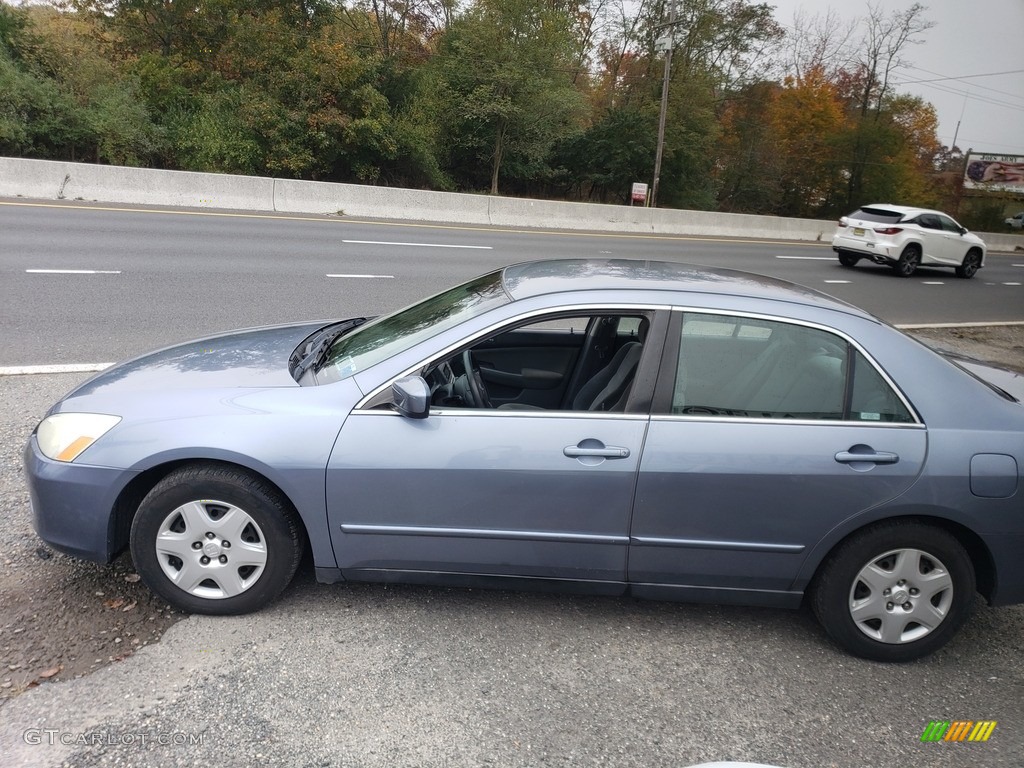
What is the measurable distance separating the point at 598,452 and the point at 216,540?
1.56 meters

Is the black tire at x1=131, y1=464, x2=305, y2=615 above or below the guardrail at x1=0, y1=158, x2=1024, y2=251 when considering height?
below

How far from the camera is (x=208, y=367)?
3545 mm

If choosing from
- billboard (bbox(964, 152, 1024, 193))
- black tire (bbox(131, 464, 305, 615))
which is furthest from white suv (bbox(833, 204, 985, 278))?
billboard (bbox(964, 152, 1024, 193))

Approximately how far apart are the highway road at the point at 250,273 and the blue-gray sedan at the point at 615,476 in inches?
152

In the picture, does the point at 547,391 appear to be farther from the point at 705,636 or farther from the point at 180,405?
the point at 180,405

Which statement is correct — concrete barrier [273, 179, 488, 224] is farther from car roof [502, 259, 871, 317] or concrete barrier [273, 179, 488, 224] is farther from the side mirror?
the side mirror

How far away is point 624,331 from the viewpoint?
13.2ft

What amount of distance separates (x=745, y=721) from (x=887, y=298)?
13.1 metres

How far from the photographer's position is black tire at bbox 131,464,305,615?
310 centimetres

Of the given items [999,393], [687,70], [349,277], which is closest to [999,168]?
[687,70]

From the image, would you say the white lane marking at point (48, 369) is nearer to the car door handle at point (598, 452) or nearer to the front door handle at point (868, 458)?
the car door handle at point (598, 452)


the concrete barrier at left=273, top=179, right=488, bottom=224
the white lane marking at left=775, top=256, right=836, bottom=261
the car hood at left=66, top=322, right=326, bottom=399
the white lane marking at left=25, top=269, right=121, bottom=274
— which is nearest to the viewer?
the car hood at left=66, top=322, right=326, bottom=399

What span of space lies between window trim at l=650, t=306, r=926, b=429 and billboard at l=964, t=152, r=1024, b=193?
6058 cm

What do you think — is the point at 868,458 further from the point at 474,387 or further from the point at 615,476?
the point at 474,387
